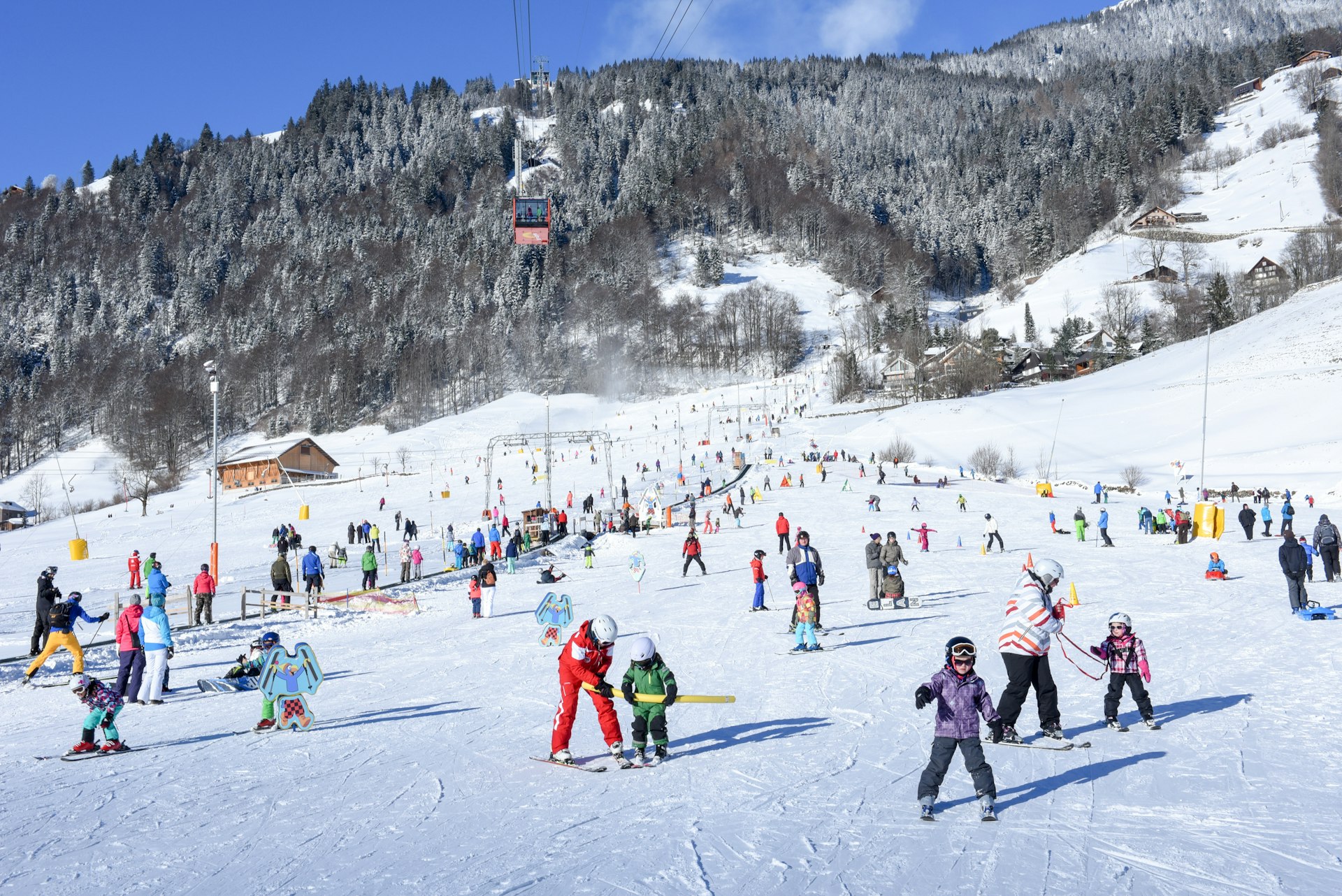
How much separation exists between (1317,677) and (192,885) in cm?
1077

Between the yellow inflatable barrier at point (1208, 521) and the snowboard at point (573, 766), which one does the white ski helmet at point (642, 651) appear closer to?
the snowboard at point (573, 766)

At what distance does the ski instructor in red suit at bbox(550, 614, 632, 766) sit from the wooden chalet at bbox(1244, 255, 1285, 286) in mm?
117963

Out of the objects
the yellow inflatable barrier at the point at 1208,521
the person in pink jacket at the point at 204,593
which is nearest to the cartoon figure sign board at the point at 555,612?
the person in pink jacket at the point at 204,593

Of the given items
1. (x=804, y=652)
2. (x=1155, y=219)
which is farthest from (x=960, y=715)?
(x=1155, y=219)

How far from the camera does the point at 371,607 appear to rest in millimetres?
19312

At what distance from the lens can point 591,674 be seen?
23.4ft

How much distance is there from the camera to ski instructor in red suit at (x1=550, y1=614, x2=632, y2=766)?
7117 millimetres

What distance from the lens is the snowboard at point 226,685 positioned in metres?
11.4

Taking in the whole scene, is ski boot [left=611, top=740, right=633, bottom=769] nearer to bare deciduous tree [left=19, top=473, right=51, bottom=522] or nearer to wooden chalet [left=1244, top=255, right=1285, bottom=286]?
bare deciduous tree [left=19, top=473, right=51, bottom=522]

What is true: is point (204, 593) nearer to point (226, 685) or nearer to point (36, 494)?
point (226, 685)

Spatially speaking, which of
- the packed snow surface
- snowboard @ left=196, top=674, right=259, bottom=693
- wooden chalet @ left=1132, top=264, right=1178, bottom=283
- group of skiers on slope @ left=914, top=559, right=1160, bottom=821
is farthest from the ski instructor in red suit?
wooden chalet @ left=1132, top=264, right=1178, bottom=283

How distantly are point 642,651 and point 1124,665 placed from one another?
415 centimetres

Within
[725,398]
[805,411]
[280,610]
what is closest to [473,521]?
[280,610]

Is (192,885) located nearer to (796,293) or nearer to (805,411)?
(805,411)
